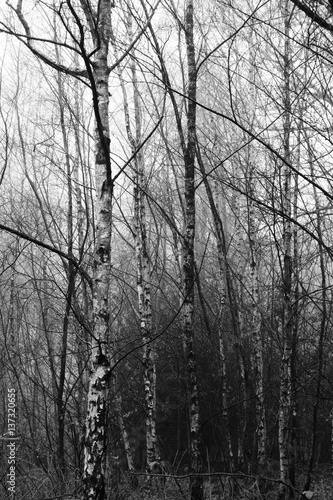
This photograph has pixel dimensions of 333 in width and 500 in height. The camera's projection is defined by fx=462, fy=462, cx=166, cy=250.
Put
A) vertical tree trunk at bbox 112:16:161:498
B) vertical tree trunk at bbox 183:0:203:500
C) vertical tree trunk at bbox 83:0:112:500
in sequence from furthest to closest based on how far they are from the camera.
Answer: vertical tree trunk at bbox 112:16:161:498 → vertical tree trunk at bbox 183:0:203:500 → vertical tree trunk at bbox 83:0:112:500

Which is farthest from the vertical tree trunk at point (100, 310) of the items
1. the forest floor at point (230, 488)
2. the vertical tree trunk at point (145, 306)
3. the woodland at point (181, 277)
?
the vertical tree trunk at point (145, 306)

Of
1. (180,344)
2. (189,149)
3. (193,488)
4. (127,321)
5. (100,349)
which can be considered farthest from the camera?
(127,321)

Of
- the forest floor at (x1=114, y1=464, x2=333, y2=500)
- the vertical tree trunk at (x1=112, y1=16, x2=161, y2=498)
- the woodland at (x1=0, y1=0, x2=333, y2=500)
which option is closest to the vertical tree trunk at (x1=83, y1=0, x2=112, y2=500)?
the woodland at (x1=0, y1=0, x2=333, y2=500)

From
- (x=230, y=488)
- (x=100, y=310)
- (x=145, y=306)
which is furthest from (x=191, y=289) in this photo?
(x=230, y=488)

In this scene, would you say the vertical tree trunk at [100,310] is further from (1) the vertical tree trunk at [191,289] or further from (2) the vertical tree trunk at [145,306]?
(2) the vertical tree trunk at [145,306]

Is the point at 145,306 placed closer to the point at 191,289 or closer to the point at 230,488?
the point at 191,289

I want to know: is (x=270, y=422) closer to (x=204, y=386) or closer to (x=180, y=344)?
(x=204, y=386)

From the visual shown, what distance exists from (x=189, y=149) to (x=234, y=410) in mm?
6210

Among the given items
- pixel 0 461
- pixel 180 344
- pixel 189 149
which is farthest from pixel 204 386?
pixel 189 149

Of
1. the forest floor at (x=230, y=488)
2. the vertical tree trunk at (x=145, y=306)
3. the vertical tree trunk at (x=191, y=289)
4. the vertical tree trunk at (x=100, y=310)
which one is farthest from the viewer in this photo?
the vertical tree trunk at (x=145, y=306)

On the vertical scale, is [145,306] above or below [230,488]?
above

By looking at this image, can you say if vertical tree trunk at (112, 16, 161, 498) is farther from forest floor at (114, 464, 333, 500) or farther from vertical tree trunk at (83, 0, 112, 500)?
vertical tree trunk at (83, 0, 112, 500)

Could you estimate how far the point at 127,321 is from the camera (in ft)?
34.8

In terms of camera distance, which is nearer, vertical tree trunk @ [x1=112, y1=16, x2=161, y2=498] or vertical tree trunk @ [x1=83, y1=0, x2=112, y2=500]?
vertical tree trunk @ [x1=83, y1=0, x2=112, y2=500]
